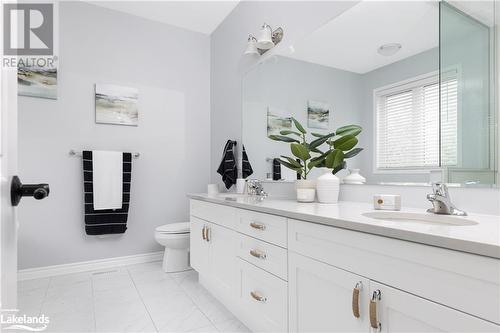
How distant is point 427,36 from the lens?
53.7 inches

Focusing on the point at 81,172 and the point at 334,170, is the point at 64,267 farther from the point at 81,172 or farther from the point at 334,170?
the point at 334,170

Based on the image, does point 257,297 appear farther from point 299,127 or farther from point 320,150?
point 299,127

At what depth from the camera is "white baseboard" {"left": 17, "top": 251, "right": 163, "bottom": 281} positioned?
2.54 metres

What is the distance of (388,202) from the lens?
130 centimetres

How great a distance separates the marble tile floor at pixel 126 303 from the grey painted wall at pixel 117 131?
1.20 feet

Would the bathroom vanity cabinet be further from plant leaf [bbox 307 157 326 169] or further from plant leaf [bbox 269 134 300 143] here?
plant leaf [bbox 269 134 300 143]

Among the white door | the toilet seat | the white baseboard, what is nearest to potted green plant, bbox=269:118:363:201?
the toilet seat

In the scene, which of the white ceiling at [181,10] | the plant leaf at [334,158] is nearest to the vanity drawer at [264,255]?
the plant leaf at [334,158]

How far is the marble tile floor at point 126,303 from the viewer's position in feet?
5.80

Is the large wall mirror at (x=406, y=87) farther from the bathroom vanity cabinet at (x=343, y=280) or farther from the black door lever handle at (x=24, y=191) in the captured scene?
the black door lever handle at (x=24, y=191)

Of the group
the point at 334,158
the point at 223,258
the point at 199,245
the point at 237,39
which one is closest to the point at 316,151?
the point at 334,158

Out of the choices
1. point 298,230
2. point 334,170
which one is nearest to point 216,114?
point 334,170

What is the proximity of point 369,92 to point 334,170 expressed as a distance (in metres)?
0.47

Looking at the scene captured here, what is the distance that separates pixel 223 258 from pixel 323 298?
0.90m
